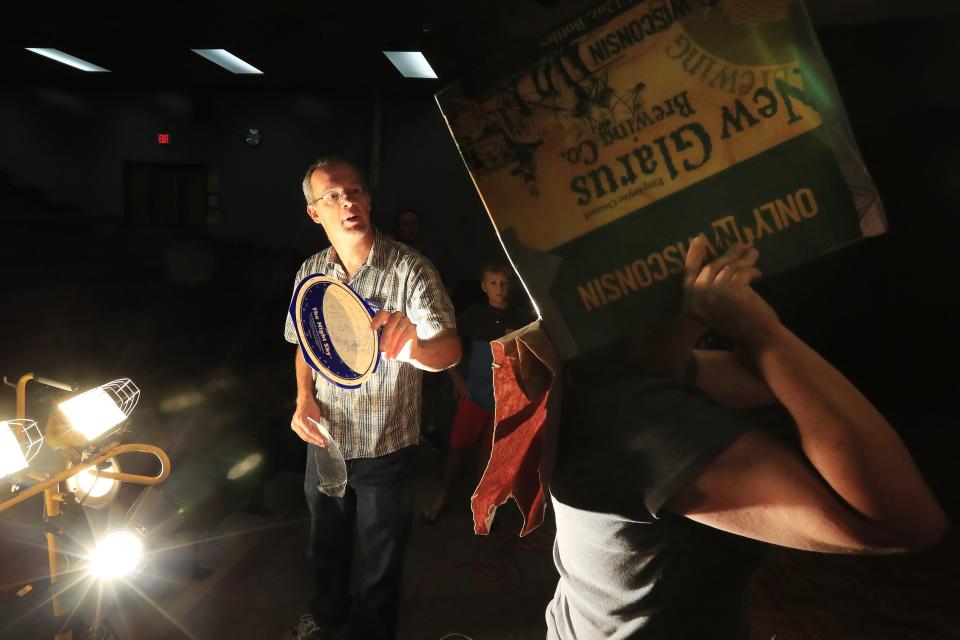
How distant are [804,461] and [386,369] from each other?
3.87 ft

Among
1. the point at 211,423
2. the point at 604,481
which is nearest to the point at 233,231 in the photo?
the point at 211,423

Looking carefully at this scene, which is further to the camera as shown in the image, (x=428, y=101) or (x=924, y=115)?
(x=428, y=101)

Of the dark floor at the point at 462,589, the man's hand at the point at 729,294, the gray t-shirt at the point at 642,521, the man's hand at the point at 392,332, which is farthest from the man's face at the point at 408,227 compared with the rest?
the man's hand at the point at 729,294

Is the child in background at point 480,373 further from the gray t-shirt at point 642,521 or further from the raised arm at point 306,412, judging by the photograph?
the gray t-shirt at point 642,521

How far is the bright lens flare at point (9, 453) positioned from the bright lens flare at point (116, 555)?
1.87ft

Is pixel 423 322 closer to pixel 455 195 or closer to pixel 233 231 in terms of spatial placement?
pixel 455 195

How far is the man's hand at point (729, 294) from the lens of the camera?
1.46ft

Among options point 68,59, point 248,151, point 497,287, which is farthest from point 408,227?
point 68,59

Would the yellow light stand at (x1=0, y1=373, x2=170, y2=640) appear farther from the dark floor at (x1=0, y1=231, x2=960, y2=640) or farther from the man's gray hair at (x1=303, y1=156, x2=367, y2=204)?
the man's gray hair at (x1=303, y1=156, x2=367, y2=204)

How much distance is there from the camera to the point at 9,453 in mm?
1136

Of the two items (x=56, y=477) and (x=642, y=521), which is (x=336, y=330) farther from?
(x=56, y=477)

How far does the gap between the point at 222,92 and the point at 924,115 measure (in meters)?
8.97

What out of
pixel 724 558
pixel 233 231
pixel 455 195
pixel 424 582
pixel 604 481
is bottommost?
pixel 424 582

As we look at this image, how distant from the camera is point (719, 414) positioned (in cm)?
51
